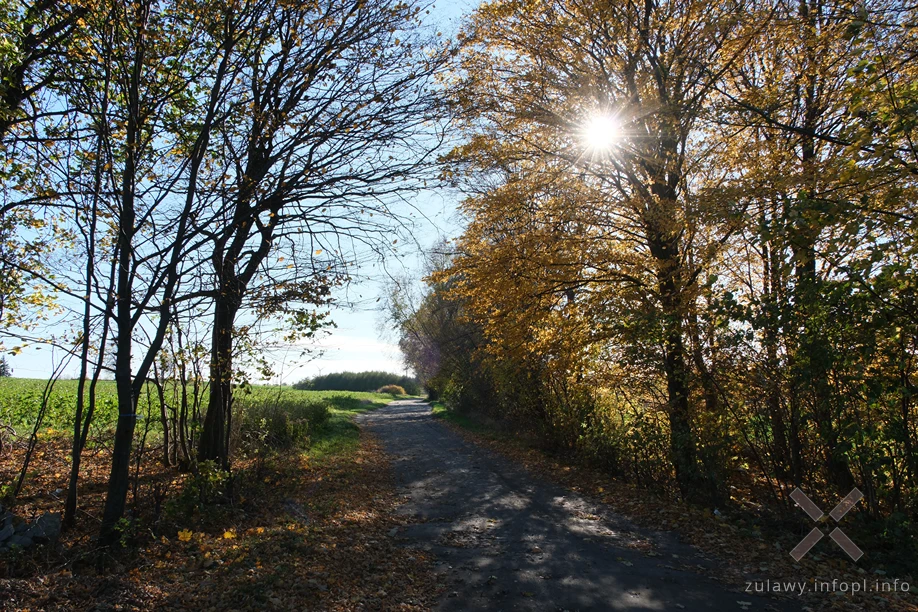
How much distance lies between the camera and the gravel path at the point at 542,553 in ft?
16.2

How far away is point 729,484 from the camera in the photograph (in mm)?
8453

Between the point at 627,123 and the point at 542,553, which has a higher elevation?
→ the point at 627,123

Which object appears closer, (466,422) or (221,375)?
(221,375)

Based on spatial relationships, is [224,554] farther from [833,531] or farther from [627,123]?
[627,123]

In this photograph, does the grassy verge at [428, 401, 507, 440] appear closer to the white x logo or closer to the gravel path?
the gravel path

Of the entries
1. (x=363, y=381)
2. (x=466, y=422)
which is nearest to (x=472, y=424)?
(x=466, y=422)

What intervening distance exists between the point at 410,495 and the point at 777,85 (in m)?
9.41

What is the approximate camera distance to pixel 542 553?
20.5 feet

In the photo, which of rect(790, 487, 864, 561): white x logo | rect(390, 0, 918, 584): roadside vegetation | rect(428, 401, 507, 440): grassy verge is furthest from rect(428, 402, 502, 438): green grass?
rect(790, 487, 864, 561): white x logo

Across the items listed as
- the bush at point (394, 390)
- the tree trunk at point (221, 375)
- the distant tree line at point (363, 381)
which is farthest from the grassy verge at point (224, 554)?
the distant tree line at point (363, 381)

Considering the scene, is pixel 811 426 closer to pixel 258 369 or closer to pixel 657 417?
pixel 657 417

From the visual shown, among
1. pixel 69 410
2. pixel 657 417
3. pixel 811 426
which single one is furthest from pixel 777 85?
pixel 69 410

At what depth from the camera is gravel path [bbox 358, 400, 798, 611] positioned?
4.93 meters

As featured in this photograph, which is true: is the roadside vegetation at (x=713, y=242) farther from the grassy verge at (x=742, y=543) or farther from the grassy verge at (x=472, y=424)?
the grassy verge at (x=472, y=424)
